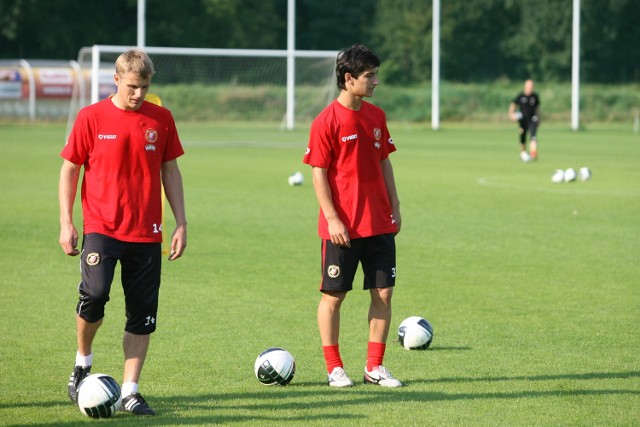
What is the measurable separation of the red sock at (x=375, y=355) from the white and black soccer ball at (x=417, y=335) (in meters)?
1.12

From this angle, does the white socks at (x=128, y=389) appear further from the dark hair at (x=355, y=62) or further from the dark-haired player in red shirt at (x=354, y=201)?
the dark hair at (x=355, y=62)

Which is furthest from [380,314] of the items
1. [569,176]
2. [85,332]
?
[569,176]

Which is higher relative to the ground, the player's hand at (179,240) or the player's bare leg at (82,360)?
the player's hand at (179,240)

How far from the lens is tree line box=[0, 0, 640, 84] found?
73.7 m

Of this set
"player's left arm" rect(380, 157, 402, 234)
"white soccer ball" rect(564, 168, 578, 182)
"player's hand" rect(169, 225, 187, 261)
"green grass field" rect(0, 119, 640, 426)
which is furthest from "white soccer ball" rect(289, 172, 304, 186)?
"player's hand" rect(169, 225, 187, 261)

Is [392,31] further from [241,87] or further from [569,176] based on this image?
[569,176]

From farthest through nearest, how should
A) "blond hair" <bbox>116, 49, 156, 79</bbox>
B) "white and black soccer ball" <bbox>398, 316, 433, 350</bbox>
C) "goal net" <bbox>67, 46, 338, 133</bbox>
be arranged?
"goal net" <bbox>67, 46, 338, 133</bbox>, "white and black soccer ball" <bbox>398, 316, 433, 350</bbox>, "blond hair" <bbox>116, 49, 156, 79</bbox>

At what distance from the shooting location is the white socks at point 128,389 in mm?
6324

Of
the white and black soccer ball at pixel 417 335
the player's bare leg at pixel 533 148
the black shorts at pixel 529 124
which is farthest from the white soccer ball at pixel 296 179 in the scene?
the white and black soccer ball at pixel 417 335

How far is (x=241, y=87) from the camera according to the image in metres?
47.3

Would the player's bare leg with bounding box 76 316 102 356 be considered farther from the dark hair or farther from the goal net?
the goal net

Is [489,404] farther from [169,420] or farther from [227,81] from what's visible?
[227,81]

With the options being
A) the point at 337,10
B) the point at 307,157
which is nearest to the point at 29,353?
the point at 307,157

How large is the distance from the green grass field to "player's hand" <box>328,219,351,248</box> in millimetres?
958
